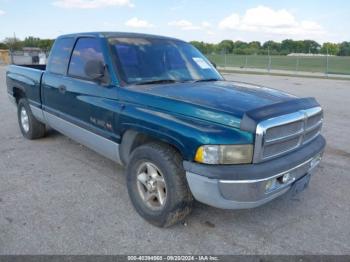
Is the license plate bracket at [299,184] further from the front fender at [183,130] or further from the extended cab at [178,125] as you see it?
the front fender at [183,130]

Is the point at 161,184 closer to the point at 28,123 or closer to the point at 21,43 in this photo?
the point at 28,123

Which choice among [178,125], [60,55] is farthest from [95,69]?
[60,55]

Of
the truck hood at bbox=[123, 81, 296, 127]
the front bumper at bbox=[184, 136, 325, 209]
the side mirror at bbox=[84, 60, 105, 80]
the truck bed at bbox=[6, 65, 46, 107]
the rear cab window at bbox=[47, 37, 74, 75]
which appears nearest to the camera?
the front bumper at bbox=[184, 136, 325, 209]

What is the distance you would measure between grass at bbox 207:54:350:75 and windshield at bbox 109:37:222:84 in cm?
2733

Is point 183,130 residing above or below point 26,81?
below

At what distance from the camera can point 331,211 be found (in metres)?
3.49

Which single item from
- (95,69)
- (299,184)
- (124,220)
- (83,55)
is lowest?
(124,220)

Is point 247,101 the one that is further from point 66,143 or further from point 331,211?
point 66,143

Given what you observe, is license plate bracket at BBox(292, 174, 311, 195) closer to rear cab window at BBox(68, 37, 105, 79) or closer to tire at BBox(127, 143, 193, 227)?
tire at BBox(127, 143, 193, 227)

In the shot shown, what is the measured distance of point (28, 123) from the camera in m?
5.88

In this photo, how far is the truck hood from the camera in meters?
2.69

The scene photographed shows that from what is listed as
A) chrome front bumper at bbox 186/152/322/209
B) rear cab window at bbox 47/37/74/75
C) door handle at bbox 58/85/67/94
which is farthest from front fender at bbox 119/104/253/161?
rear cab window at bbox 47/37/74/75

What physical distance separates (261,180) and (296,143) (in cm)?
68

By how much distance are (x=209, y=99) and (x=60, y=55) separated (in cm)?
284
